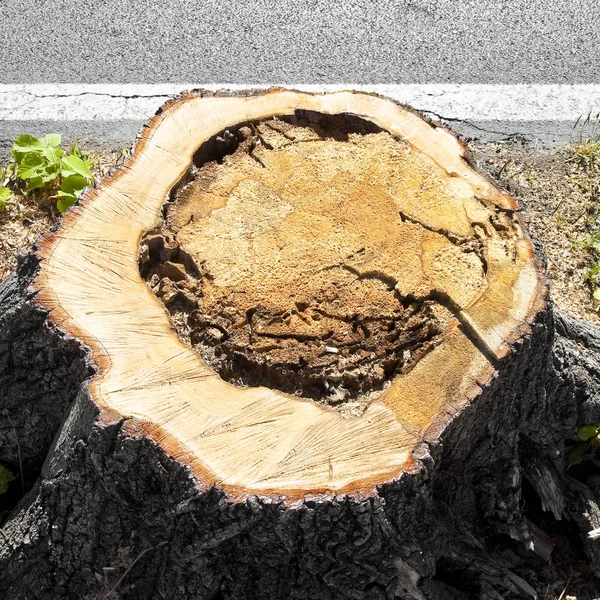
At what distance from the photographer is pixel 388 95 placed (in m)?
4.15

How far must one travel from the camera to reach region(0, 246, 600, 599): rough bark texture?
1865 mm

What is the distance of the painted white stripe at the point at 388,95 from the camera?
405 centimetres

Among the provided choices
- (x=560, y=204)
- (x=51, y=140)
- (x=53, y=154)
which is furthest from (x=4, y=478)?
(x=560, y=204)

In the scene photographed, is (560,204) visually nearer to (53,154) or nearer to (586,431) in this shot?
(586,431)

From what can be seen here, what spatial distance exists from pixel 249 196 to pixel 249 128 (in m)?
0.30

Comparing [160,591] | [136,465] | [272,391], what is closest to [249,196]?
[272,391]

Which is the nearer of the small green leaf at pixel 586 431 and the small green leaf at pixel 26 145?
the small green leaf at pixel 586 431

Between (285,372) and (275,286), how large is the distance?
0.86 feet

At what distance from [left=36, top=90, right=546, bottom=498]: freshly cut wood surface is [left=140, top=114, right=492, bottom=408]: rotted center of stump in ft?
0.03

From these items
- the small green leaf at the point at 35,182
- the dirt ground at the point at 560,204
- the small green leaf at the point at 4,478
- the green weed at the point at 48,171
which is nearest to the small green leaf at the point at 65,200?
the green weed at the point at 48,171

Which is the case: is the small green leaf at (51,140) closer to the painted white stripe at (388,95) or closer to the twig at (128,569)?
the painted white stripe at (388,95)

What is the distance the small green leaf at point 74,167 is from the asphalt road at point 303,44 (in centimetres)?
51

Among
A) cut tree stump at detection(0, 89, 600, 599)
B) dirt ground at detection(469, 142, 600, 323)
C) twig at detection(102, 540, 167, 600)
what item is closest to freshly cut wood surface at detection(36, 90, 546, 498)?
cut tree stump at detection(0, 89, 600, 599)

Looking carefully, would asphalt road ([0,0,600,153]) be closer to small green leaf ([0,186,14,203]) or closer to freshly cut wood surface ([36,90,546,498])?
small green leaf ([0,186,14,203])
